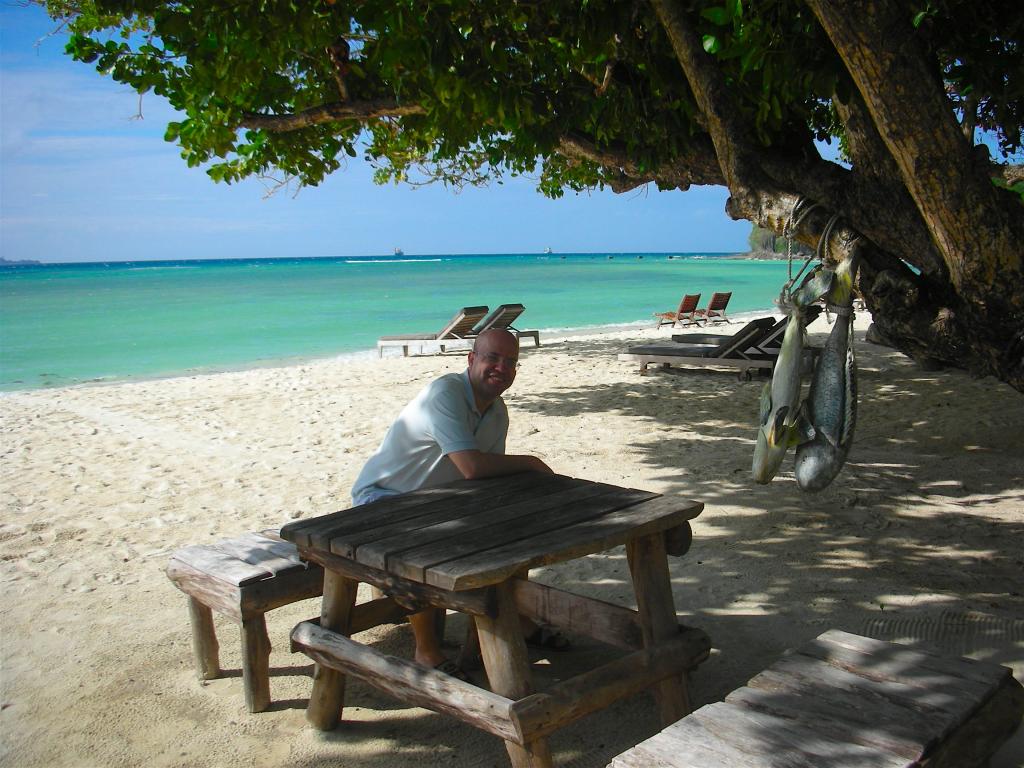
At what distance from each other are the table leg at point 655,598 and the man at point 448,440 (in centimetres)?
68

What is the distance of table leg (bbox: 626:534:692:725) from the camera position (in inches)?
124

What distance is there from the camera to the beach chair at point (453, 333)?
1645cm

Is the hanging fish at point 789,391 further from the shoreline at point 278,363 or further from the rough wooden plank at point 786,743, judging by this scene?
the shoreline at point 278,363

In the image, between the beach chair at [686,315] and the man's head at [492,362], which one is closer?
the man's head at [492,362]

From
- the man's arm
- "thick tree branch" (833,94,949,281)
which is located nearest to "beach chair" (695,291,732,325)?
"thick tree branch" (833,94,949,281)

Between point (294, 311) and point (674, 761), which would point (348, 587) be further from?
point (294, 311)

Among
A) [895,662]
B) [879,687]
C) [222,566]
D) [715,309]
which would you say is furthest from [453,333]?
[879,687]

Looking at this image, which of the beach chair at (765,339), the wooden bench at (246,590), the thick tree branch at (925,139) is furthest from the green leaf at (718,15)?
the beach chair at (765,339)

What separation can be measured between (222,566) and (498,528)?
1.34 metres

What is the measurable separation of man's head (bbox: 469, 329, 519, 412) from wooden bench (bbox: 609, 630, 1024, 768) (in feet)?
4.93

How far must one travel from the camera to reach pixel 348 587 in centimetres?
327

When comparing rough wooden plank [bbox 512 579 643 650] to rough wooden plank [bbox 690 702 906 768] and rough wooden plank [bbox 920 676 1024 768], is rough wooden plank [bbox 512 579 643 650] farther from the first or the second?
rough wooden plank [bbox 920 676 1024 768]

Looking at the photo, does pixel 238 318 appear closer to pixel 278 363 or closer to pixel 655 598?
pixel 278 363

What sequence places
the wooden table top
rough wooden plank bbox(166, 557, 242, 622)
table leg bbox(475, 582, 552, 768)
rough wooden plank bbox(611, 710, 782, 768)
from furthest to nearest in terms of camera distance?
1. rough wooden plank bbox(166, 557, 242, 622)
2. table leg bbox(475, 582, 552, 768)
3. the wooden table top
4. rough wooden plank bbox(611, 710, 782, 768)
